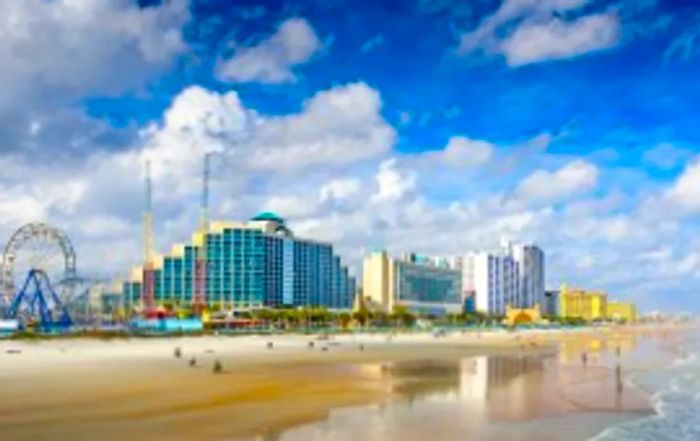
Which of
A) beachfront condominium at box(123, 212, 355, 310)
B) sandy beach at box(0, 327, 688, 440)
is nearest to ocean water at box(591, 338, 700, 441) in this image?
sandy beach at box(0, 327, 688, 440)

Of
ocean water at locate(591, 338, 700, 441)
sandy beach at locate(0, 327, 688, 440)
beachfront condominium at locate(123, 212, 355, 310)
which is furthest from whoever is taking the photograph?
beachfront condominium at locate(123, 212, 355, 310)

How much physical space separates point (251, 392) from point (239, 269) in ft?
497

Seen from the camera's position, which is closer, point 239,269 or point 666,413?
point 666,413

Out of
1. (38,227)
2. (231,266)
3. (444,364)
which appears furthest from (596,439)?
(231,266)

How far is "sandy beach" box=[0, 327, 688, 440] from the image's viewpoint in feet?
80.1

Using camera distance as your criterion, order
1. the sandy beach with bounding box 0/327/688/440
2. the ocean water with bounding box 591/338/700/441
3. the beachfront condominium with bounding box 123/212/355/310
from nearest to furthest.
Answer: the ocean water with bounding box 591/338/700/441, the sandy beach with bounding box 0/327/688/440, the beachfront condominium with bounding box 123/212/355/310

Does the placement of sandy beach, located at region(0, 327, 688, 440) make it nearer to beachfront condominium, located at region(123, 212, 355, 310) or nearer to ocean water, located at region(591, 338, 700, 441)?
ocean water, located at region(591, 338, 700, 441)

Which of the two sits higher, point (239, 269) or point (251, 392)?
point (239, 269)

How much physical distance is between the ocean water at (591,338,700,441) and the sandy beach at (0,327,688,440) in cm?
113

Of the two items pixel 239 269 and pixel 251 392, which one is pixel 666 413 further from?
pixel 239 269

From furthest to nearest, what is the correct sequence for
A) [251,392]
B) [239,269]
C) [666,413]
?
[239,269]
[251,392]
[666,413]

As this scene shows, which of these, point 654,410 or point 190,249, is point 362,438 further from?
point 190,249

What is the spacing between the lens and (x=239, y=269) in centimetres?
18475

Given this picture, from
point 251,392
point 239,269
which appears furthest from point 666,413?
point 239,269
